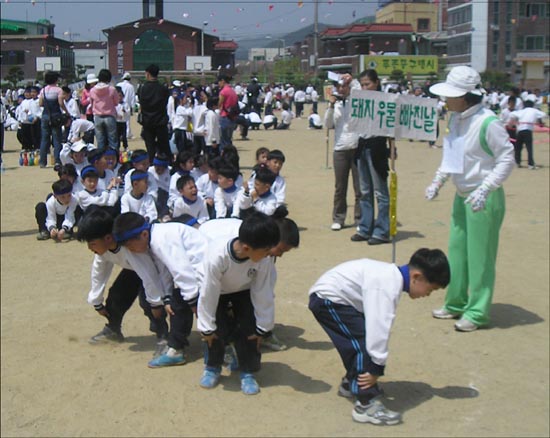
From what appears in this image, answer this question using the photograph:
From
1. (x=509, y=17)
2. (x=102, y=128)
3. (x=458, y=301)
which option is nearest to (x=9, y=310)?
(x=458, y=301)

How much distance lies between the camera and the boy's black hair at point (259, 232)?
12.3 ft

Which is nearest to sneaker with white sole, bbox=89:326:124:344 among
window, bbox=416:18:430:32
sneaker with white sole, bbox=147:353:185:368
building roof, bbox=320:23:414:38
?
sneaker with white sole, bbox=147:353:185:368

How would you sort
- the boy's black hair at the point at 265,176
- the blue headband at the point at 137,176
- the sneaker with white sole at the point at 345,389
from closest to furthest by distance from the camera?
the sneaker with white sole at the point at 345,389
the boy's black hair at the point at 265,176
the blue headband at the point at 137,176

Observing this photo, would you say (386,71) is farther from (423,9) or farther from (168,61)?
(168,61)

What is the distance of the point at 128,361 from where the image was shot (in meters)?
4.74

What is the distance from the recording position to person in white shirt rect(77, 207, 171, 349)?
4.25 m

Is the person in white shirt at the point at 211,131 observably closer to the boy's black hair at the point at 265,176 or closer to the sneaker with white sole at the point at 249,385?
the boy's black hair at the point at 265,176

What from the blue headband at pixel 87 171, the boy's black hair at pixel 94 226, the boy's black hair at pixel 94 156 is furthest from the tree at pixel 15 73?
the boy's black hair at pixel 94 156

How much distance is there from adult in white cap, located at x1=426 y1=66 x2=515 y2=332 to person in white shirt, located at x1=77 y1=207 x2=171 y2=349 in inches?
88.7

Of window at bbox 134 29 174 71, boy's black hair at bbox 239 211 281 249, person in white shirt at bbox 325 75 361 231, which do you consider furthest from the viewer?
person in white shirt at bbox 325 75 361 231

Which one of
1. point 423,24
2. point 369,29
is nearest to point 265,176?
point 369,29

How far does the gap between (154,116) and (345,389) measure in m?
6.09

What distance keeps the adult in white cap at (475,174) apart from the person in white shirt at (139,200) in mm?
3039

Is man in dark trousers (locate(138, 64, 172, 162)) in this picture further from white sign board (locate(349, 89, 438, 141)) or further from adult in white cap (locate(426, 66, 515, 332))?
adult in white cap (locate(426, 66, 515, 332))
